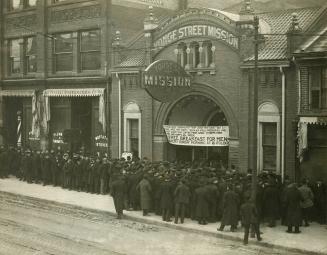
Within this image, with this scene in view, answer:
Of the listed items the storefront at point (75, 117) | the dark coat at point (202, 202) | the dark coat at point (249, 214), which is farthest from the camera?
the storefront at point (75, 117)

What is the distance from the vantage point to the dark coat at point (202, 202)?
17422mm

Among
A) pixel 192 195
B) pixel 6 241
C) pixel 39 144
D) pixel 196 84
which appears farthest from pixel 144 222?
pixel 39 144

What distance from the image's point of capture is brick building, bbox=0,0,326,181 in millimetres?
19641

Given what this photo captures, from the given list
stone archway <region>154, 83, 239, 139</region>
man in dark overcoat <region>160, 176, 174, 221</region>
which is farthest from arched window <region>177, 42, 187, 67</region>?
man in dark overcoat <region>160, 176, 174, 221</region>

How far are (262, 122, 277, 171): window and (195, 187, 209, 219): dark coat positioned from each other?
13.3ft

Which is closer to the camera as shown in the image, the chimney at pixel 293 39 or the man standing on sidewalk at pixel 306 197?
the man standing on sidewalk at pixel 306 197

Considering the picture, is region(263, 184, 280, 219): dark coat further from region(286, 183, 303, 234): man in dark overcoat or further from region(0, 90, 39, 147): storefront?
region(0, 90, 39, 147): storefront

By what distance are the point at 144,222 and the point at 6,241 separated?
4960 mm

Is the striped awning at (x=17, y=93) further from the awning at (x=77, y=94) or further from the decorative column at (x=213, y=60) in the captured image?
the decorative column at (x=213, y=60)

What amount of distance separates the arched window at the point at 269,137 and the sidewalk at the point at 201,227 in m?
3.42

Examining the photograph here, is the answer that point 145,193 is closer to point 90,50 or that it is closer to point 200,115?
point 200,115

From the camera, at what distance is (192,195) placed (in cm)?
1802

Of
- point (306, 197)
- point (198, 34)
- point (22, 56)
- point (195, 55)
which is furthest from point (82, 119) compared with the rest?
point (306, 197)

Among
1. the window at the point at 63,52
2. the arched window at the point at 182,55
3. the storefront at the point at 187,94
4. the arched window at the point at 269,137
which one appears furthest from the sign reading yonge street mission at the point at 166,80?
Answer: the window at the point at 63,52
